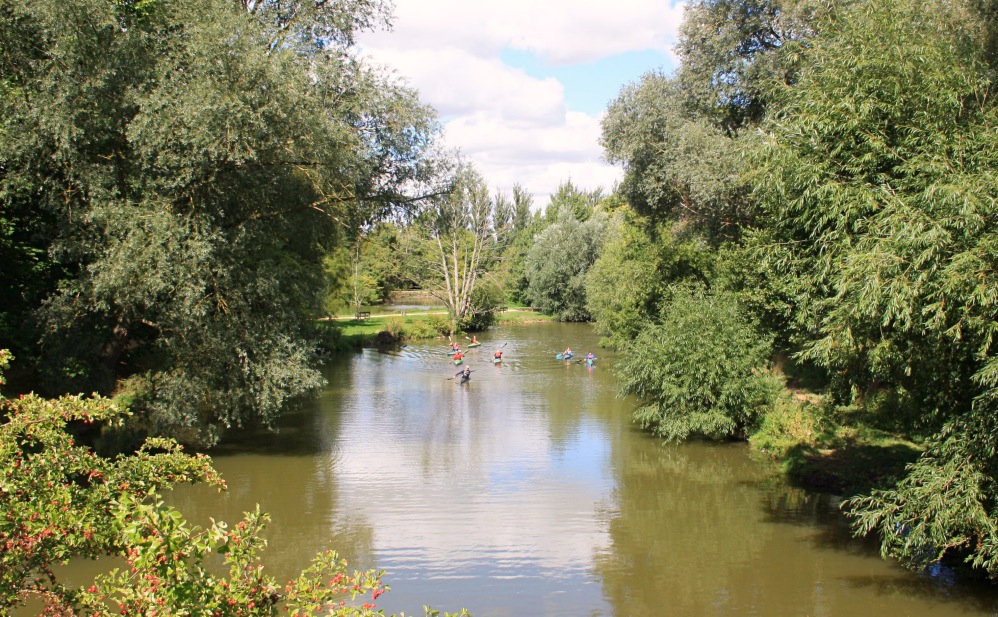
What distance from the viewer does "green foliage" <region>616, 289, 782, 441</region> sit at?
60.0 ft

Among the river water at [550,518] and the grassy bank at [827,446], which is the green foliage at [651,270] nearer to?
the river water at [550,518]

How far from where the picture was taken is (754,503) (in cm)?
1516

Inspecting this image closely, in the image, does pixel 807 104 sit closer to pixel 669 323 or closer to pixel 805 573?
pixel 805 573

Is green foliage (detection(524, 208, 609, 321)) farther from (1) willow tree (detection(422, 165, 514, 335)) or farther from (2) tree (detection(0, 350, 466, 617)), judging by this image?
(2) tree (detection(0, 350, 466, 617))

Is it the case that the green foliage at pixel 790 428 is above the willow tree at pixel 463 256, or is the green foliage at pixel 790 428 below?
below

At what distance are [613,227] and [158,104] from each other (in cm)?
3675

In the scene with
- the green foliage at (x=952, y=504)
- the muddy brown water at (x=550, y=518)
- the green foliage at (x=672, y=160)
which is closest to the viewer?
the green foliage at (x=952, y=504)

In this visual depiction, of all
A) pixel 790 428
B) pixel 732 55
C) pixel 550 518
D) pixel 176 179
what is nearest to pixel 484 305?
pixel 732 55

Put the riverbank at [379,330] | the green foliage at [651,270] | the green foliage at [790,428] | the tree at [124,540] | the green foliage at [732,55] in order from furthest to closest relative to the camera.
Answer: the riverbank at [379,330], the green foliage at [651,270], the green foliage at [732,55], the green foliage at [790,428], the tree at [124,540]

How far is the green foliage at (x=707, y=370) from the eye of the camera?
18281 mm

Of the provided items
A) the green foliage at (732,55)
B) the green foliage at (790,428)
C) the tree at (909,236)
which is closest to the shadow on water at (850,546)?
the tree at (909,236)

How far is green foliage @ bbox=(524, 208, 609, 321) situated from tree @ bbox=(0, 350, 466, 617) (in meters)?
48.1

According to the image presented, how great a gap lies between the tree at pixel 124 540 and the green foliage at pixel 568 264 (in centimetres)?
4815

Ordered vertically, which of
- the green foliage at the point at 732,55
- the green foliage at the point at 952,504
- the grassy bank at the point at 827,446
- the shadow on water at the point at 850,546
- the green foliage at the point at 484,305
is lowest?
the shadow on water at the point at 850,546
